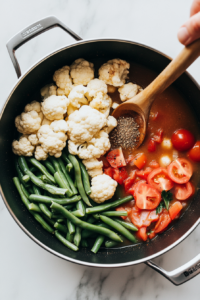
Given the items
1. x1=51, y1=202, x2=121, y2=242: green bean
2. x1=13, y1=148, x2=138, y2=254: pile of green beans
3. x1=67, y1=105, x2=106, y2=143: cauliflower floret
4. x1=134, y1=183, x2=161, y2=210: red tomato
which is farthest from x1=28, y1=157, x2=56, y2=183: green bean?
x1=134, y1=183, x2=161, y2=210: red tomato

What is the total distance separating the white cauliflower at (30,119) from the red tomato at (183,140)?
143cm

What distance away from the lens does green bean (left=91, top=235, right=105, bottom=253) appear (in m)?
2.59

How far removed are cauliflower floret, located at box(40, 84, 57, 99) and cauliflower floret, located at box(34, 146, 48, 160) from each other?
1.85 feet

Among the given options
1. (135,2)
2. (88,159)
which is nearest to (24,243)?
(88,159)

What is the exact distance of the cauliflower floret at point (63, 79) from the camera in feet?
8.71

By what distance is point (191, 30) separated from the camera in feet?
5.98

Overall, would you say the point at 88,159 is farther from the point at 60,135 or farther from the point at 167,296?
the point at 167,296

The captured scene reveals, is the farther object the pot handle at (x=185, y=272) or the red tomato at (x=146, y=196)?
the red tomato at (x=146, y=196)

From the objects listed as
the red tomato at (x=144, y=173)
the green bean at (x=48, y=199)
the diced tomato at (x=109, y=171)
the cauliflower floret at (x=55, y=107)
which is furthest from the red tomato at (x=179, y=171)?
the cauliflower floret at (x=55, y=107)

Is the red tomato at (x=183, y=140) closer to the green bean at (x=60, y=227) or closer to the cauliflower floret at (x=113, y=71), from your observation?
the cauliflower floret at (x=113, y=71)

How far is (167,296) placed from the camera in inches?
106

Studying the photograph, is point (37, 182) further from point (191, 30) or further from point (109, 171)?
point (191, 30)

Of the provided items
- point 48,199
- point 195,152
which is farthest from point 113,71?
point 48,199

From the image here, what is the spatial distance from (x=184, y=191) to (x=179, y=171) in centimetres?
23
